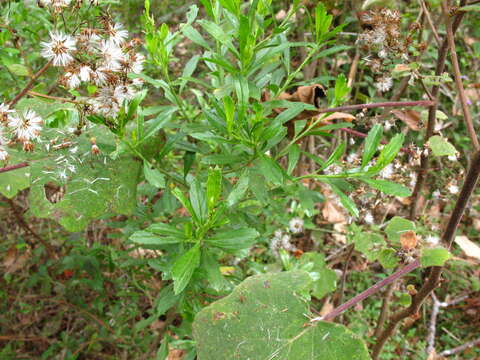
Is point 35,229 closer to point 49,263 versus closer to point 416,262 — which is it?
point 49,263

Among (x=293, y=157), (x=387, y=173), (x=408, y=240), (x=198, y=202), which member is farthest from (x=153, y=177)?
(x=387, y=173)

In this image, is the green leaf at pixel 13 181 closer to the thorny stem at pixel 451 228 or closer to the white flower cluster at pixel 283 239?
the white flower cluster at pixel 283 239

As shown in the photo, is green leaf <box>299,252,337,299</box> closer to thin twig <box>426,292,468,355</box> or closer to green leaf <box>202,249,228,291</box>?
thin twig <box>426,292,468,355</box>

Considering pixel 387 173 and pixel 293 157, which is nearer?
pixel 293 157

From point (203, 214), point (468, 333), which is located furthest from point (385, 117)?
point (468, 333)

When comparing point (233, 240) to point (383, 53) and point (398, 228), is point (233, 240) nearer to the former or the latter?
point (398, 228)

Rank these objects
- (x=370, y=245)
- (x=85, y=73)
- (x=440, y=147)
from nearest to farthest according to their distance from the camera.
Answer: (x=85, y=73)
(x=440, y=147)
(x=370, y=245)

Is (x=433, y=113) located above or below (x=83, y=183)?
above
